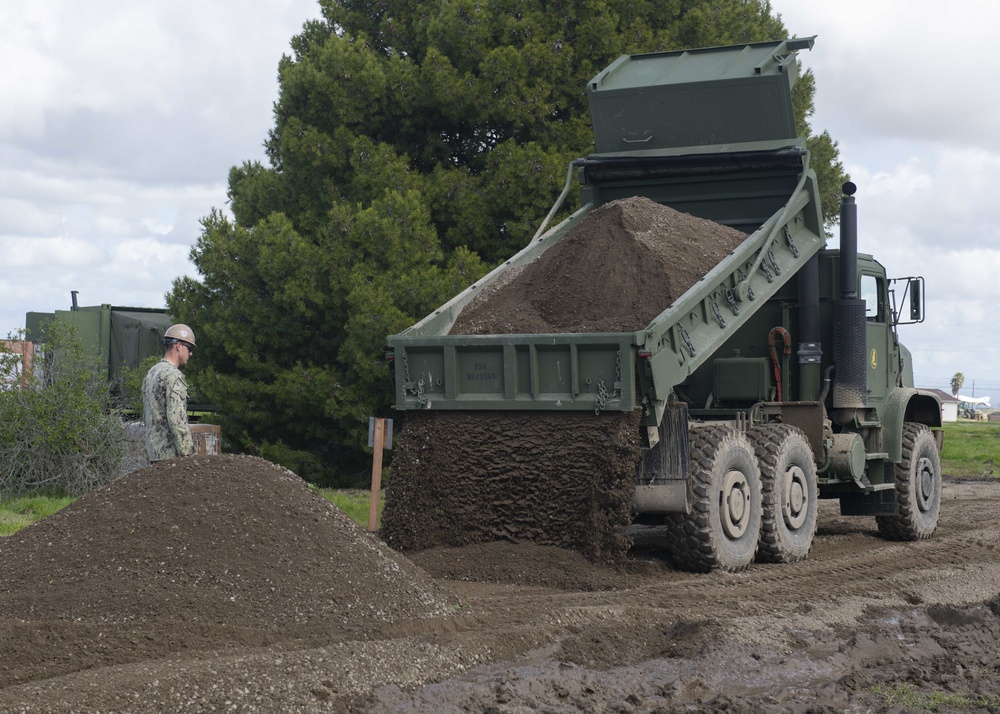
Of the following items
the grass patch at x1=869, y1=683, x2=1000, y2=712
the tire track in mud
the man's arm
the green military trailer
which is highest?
the green military trailer

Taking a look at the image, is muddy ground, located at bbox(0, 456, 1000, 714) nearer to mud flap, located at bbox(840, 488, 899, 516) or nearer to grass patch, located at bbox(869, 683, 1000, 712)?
grass patch, located at bbox(869, 683, 1000, 712)

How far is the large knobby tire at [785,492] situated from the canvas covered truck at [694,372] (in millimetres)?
20

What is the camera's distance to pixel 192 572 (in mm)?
7137

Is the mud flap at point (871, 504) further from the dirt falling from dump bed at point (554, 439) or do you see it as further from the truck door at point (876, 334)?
the dirt falling from dump bed at point (554, 439)

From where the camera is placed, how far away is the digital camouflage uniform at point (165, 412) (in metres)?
7.89

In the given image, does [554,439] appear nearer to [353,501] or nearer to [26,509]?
[353,501]

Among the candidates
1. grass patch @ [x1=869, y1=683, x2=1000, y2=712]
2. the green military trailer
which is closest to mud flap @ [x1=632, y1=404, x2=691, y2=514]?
grass patch @ [x1=869, y1=683, x2=1000, y2=712]

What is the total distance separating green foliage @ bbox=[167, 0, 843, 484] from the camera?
16.2 metres

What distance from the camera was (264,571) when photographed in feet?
23.7

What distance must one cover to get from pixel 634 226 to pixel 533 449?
242 cm

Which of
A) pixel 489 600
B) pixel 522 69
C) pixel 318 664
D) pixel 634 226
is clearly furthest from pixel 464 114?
pixel 318 664

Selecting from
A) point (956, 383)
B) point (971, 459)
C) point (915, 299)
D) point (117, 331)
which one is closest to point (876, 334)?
point (915, 299)

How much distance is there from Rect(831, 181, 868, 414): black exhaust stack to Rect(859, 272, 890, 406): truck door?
0.87 feet

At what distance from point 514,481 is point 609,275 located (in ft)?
6.46
